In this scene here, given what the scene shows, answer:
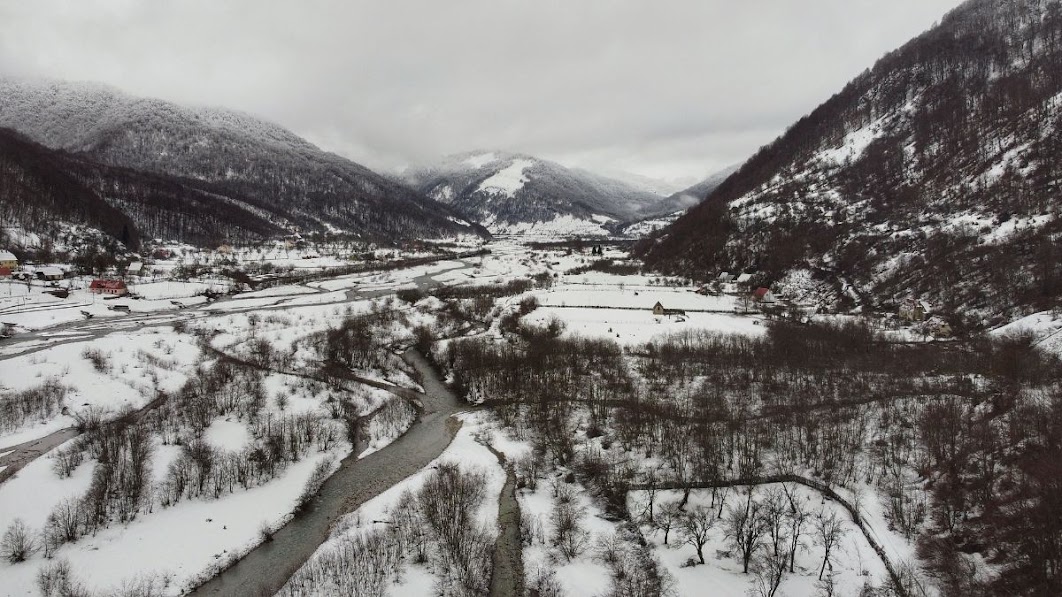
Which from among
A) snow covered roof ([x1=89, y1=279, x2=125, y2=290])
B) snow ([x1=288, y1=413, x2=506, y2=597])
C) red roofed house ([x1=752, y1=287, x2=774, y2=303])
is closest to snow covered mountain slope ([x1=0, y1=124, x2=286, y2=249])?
snow covered roof ([x1=89, y1=279, x2=125, y2=290])

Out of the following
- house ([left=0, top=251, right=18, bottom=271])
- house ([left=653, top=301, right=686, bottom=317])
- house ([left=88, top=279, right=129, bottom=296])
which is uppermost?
house ([left=0, top=251, right=18, bottom=271])

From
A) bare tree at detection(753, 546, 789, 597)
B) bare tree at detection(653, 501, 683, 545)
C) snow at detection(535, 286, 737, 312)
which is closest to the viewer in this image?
bare tree at detection(753, 546, 789, 597)

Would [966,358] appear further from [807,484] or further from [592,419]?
[592,419]

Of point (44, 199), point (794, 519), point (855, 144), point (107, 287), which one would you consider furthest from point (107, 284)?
point (855, 144)

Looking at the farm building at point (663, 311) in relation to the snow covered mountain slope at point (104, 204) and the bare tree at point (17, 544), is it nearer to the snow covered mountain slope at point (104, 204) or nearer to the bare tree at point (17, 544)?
the bare tree at point (17, 544)

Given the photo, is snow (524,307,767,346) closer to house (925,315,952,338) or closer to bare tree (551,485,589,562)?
house (925,315,952,338)

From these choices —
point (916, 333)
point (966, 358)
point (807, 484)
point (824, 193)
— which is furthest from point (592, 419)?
point (824, 193)
